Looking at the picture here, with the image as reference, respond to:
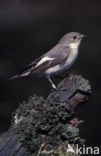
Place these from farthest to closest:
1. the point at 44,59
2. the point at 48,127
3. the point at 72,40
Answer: the point at 72,40 → the point at 44,59 → the point at 48,127

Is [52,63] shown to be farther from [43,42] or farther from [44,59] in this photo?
[43,42]

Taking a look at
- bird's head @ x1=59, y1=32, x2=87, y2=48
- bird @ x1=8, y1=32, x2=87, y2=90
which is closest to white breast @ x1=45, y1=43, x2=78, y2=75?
bird @ x1=8, y1=32, x2=87, y2=90

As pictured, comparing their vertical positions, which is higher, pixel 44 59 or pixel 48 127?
pixel 44 59

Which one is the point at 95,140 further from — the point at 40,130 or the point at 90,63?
the point at 40,130

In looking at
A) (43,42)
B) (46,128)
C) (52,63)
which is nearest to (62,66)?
(52,63)

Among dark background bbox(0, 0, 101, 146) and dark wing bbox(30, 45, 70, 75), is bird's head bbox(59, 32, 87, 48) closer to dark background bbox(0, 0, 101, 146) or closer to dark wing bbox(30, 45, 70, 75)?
dark wing bbox(30, 45, 70, 75)

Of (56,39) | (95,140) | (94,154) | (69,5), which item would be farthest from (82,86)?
(69,5)

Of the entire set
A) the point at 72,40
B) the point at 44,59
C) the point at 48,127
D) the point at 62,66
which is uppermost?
the point at 72,40

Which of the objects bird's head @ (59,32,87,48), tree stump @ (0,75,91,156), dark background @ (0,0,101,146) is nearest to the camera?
tree stump @ (0,75,91,156)
